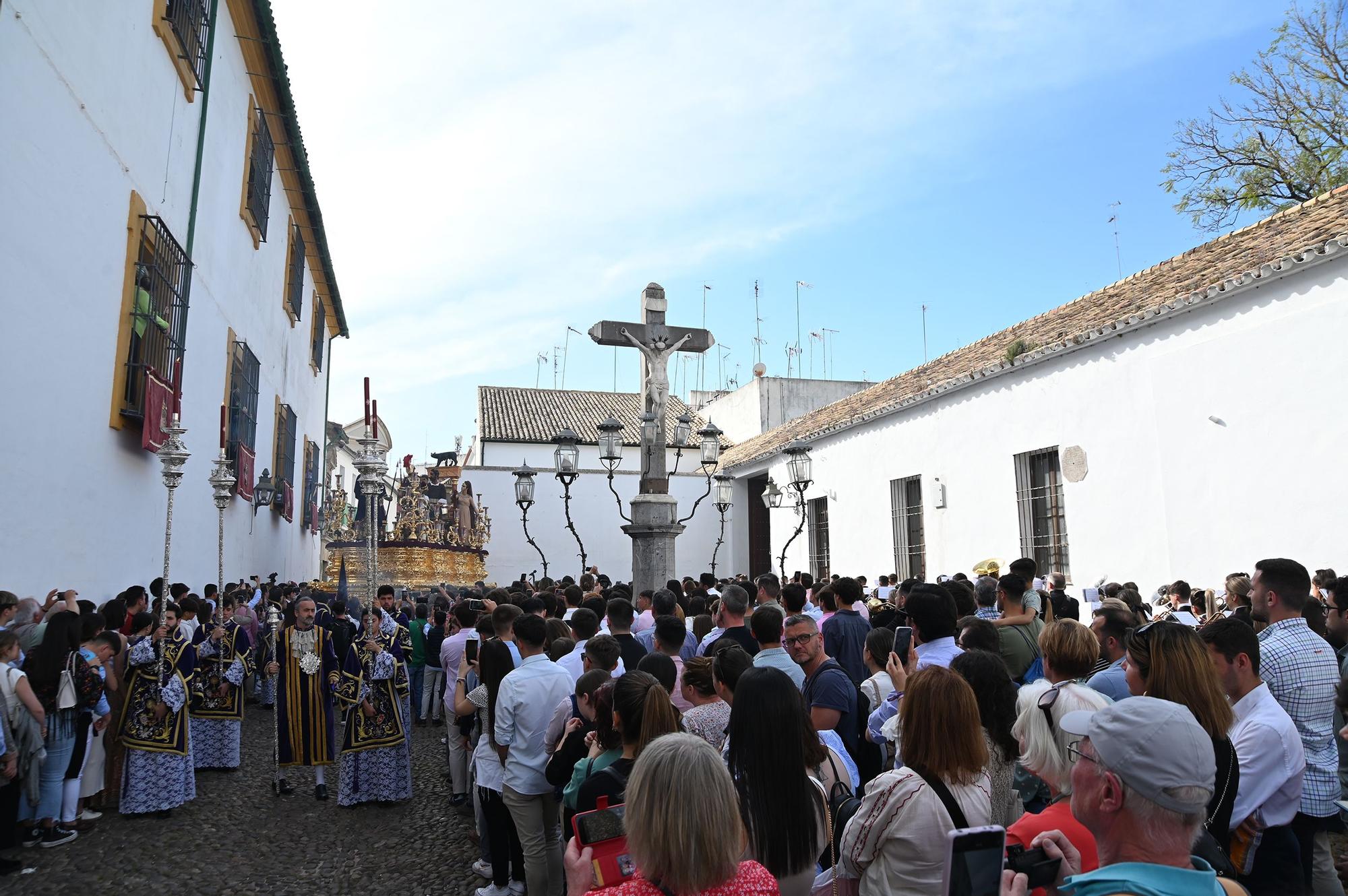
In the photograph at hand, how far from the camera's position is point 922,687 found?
2756mm

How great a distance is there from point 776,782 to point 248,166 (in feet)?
45.2

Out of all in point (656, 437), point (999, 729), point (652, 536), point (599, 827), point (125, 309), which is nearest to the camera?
point (599, 827)

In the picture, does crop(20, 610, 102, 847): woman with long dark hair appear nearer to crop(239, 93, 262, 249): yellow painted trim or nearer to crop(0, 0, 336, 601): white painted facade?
crop(0, 0, 336, 601): white painted facade

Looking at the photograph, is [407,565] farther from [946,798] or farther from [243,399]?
[946,798]

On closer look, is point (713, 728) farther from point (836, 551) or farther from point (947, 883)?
point (836, 551)

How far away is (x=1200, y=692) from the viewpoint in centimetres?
300

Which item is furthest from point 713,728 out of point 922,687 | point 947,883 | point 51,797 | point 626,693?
point 51,797

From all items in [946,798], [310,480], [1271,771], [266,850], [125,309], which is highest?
[125,309]

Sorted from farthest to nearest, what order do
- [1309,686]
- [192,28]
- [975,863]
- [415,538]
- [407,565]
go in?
[415,538]
[407,565]
[192,28]
[1309,686]
[975,863]

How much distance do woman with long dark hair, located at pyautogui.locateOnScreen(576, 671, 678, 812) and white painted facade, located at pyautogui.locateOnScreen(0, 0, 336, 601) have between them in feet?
18.5

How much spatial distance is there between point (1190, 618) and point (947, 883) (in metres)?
6.77

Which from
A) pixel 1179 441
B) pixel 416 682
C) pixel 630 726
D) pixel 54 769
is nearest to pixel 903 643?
pixel 630 726

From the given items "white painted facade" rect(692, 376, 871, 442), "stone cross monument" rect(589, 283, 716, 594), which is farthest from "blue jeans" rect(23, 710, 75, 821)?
"white painted facade" rect(692, 376, 871, 442)

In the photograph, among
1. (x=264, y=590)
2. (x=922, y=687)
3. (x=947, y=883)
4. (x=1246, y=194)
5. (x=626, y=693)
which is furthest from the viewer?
(x=1246, y=194)
